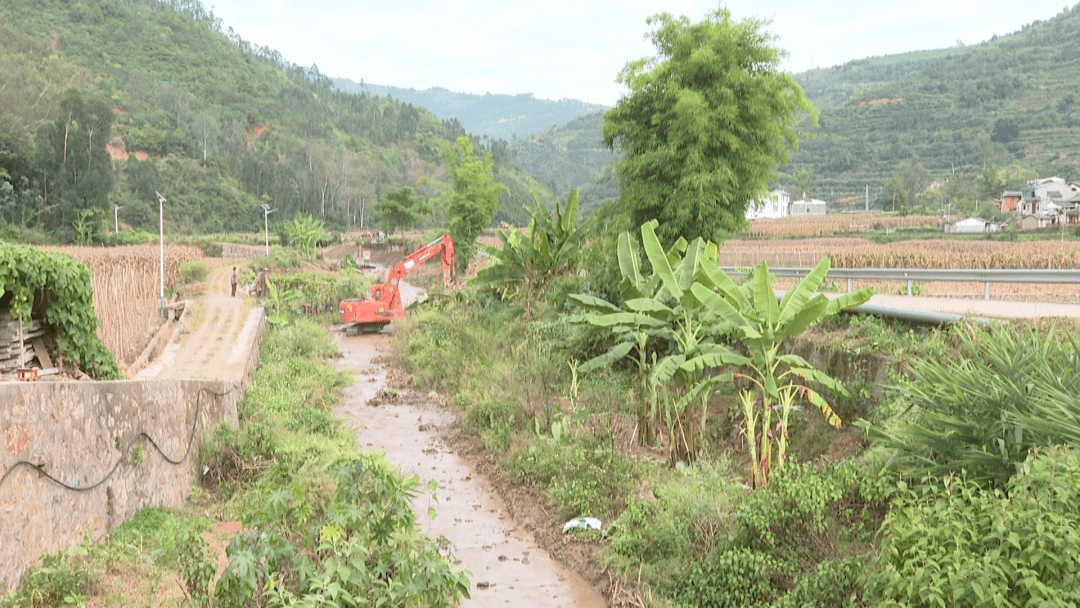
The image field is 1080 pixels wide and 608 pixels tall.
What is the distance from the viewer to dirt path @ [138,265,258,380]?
44.0ft

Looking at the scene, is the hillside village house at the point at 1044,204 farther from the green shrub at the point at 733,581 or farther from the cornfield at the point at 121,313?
the green shrub at the point at 733,581

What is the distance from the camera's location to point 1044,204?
56.6 m

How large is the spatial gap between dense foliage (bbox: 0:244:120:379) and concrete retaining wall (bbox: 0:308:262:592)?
2.09 metres

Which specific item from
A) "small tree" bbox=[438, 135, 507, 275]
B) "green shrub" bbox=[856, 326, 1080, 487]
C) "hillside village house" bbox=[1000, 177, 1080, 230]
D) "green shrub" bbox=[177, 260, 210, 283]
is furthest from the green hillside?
"green shrub" bbox=[856, 326, 1080, 487]

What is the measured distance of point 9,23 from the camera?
10144 cm

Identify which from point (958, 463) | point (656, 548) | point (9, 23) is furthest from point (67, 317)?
point (9, 23)

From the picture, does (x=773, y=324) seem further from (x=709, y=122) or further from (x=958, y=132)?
(x=958, y=132)

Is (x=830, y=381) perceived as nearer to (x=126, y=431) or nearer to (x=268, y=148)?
(x=126, y=431)

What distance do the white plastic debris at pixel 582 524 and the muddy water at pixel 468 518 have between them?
38 cm

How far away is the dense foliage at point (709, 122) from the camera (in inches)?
541

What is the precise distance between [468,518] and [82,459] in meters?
4.71

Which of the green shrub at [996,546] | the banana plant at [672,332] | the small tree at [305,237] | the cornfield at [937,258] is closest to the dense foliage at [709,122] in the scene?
the banana plant at [672,332]

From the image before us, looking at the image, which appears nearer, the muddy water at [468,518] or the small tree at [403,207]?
the muddy water at [468,518]

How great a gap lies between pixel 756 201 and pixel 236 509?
10.2 metres
